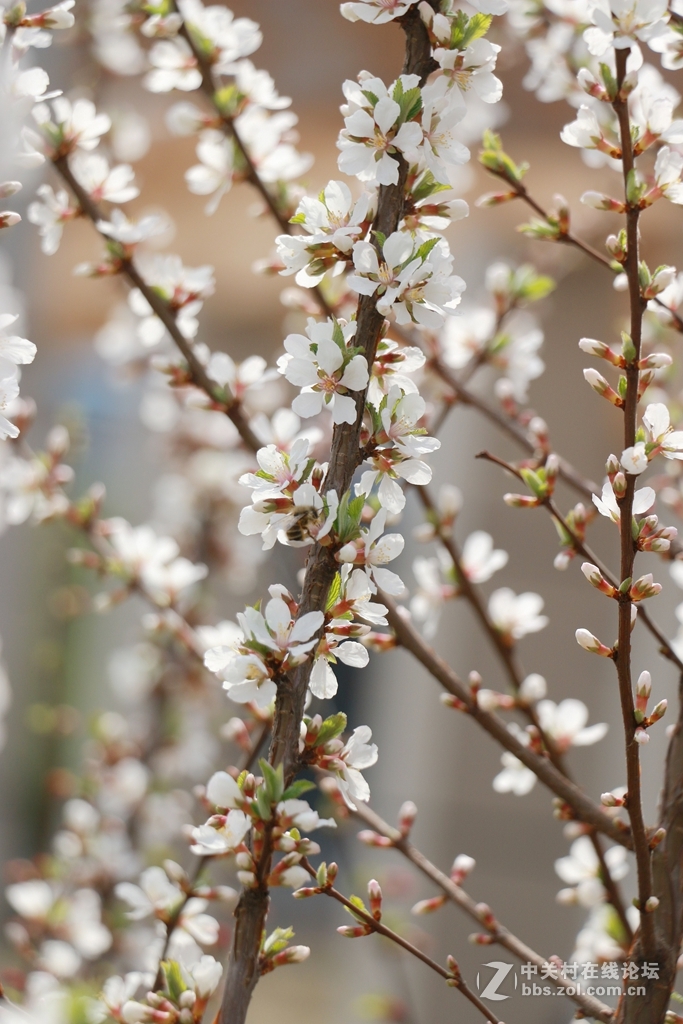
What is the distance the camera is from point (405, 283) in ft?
1.65

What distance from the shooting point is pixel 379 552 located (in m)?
0.52

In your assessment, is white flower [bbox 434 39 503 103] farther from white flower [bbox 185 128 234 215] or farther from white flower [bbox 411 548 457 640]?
white flower [bbox 411 548 457 640]

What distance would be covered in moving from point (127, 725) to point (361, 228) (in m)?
1.48

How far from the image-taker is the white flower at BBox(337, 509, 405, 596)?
0.50 metres

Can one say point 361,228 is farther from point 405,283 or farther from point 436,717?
point 436,717

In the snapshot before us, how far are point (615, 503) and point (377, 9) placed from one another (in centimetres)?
31

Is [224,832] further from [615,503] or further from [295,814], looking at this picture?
[615,503]

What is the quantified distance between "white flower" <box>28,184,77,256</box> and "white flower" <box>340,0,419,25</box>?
0.32 m

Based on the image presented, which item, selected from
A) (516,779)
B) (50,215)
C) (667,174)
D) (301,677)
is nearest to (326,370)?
(301,677)

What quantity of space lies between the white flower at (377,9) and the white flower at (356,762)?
0.40 metres

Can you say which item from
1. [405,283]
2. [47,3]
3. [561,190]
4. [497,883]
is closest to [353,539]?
[405,283]

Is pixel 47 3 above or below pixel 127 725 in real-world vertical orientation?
above

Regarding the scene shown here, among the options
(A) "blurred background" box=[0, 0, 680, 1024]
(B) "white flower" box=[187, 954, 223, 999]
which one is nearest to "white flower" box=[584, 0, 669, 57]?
(B) "white flower" box=[187, 954, 223, 999]

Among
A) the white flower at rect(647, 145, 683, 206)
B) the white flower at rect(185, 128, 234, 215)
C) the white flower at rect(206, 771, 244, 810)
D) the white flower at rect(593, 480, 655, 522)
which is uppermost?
the white flower at rect(185, 128, 234, 215)
